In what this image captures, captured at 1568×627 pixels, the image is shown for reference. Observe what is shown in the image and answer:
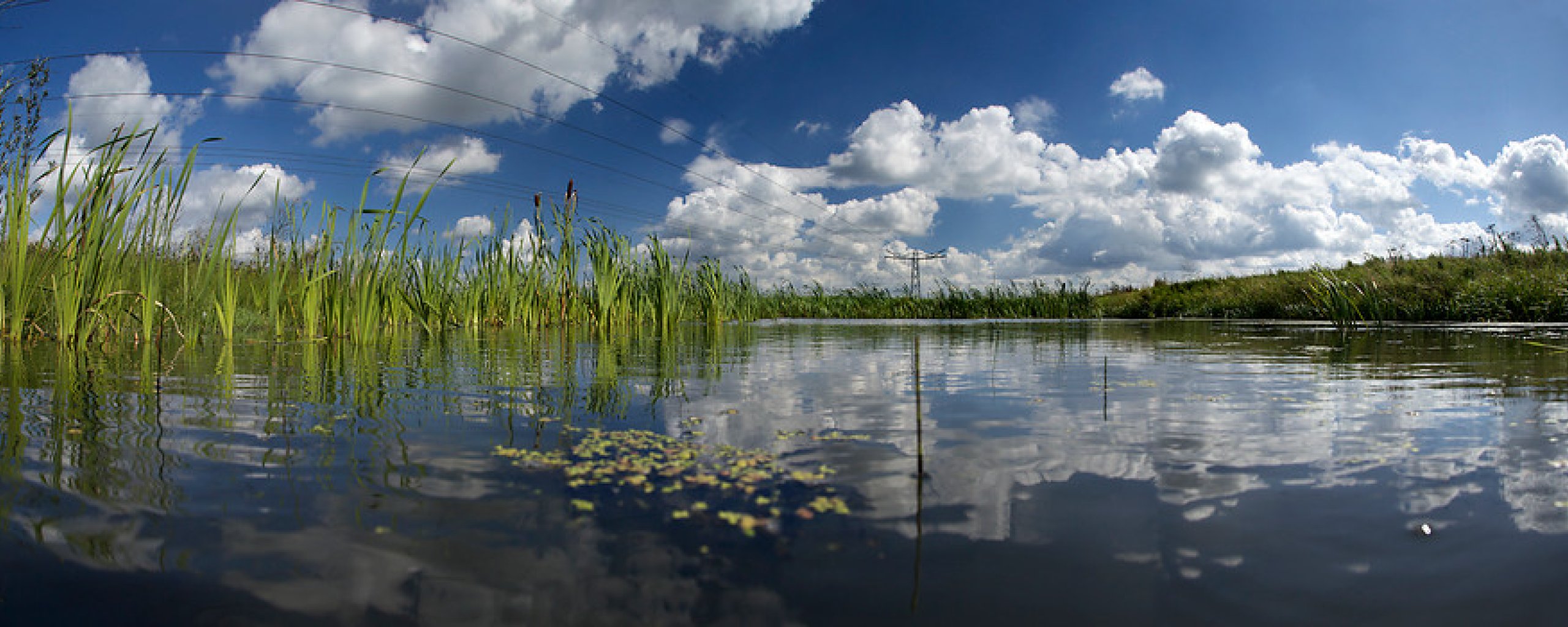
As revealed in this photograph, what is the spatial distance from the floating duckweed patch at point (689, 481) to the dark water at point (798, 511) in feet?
0.07

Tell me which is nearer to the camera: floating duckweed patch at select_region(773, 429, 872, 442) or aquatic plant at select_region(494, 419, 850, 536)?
aquatic plant at select_region(494, 419, 850, 536)

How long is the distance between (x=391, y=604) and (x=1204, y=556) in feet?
5.04

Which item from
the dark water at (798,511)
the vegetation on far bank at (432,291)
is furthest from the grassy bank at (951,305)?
the dark water at (798,511)

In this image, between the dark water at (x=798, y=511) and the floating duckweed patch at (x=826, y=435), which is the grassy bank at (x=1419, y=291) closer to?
the dark water at (x=798, y=511)

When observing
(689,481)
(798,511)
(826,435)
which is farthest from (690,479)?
(826,435)

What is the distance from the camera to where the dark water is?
127 cm

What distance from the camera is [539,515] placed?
5.46ft

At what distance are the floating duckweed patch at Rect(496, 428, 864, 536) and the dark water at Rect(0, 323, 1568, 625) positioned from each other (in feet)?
0.07

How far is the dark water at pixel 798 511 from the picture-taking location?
1274 mm

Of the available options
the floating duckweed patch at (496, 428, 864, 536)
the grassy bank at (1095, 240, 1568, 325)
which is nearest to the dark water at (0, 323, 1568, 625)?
the floating duckweed patch at (496, 428, 864, 536)

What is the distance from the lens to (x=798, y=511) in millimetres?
1741

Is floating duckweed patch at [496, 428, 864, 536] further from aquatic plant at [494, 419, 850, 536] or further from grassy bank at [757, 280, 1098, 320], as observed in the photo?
grassy bank at [757, 280, 1098, 320]

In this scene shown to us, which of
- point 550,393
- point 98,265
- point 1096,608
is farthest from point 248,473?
point 98,265

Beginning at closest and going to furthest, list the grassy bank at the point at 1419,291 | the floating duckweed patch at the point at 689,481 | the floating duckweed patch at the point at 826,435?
the floating duckweed patch at the point at 689,481 → the floating duckweed patch at the point at 826,435 → the grassy bank at the point at 1419,291
